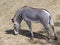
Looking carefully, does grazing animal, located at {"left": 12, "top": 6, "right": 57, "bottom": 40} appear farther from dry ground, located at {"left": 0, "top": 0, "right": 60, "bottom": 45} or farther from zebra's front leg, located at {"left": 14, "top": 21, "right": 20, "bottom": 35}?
dry ground, located at {"left": 0, "top": 0, "right": 60, "bottom": 45}

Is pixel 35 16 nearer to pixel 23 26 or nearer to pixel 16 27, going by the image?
pixel 16 27

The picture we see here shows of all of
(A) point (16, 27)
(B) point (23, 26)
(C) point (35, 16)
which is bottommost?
(B) point (23, 26)

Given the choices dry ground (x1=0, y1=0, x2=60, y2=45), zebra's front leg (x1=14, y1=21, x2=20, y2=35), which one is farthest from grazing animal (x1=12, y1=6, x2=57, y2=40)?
dry ground (x1=0, y1=0, x2=60, y2=45)

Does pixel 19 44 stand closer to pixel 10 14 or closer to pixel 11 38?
pixel 11 38

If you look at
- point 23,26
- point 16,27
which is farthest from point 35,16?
point 23,26

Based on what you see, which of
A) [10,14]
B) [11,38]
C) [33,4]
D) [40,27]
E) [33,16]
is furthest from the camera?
[33,4]

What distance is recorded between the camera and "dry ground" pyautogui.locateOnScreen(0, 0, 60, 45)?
29.2 ft

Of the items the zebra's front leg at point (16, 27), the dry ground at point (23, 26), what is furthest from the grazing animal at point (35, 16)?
the dry ground at point (23, 26)

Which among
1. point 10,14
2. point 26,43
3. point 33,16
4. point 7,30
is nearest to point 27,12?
point 33,16

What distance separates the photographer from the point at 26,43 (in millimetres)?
8766

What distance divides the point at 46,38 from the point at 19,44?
1166mm

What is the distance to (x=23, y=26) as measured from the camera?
34.3ft

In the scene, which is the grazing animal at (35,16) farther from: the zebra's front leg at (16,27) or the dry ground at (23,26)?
the dry ground at (23,26)

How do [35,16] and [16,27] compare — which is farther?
[16,27]
